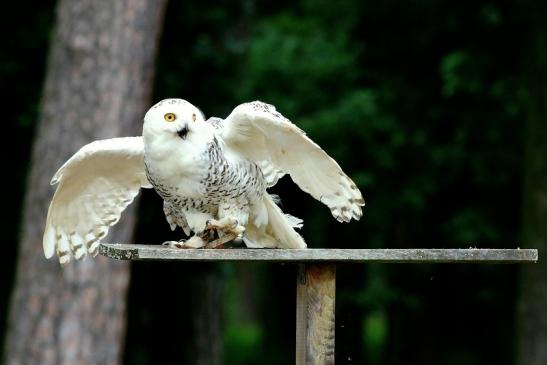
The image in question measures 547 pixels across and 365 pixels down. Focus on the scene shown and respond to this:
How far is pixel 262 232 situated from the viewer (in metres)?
4.17

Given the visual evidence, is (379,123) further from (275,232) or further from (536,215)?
(275,232)

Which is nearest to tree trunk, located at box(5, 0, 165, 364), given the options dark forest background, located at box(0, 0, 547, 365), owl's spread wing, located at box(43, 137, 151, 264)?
dark forest background, located at box(0, 0, 547, 365)

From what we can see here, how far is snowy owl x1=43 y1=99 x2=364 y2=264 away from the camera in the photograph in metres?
3.64

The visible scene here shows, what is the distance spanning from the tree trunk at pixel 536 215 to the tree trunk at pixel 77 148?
4.19m

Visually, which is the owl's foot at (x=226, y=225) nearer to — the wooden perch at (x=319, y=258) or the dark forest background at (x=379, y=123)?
the wooden perch at (x=319, y=258)

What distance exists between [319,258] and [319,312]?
14.1 inches

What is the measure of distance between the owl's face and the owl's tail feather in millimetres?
602

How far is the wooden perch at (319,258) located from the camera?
3.51 meters

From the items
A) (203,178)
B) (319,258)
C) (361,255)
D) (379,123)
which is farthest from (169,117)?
(379,123)

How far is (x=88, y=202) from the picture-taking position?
4.38m

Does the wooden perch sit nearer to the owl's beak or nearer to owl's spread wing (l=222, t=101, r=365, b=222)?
owl's spread wing (l=222, t=101, r=365, b=222)

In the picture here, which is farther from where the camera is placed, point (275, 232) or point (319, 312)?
point (275, 232)

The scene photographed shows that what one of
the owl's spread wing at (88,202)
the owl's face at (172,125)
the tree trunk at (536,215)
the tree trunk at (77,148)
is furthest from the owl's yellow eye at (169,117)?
the tree trunk at (536,215)

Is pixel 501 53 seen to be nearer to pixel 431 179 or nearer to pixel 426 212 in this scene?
pixel 431 179
